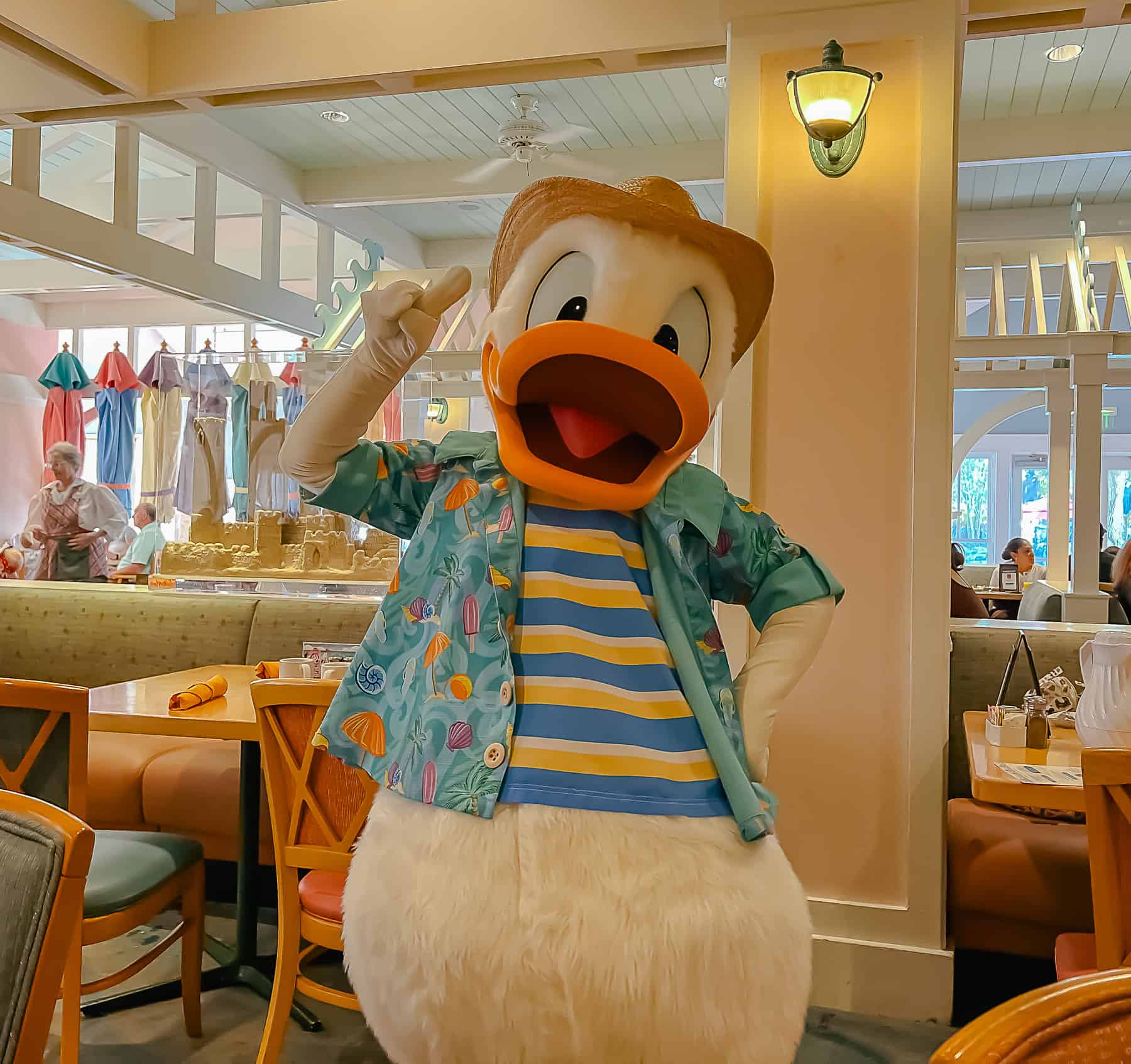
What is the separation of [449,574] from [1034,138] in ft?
18.7

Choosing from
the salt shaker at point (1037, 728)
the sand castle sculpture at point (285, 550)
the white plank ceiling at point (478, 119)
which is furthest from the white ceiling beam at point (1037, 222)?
the salt shaker at point (1037, 728)

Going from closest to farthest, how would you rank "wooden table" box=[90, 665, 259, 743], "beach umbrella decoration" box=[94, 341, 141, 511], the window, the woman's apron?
1. "wooden table" box=[90, 665, 259, 743]
2. the woman's apron
3. "beach umbrella decoration" box=[94, 341, 141, 511]
4. the window

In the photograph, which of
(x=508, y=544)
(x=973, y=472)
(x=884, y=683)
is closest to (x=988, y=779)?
(x=884, y=683)

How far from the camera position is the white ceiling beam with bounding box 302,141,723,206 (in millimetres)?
6402

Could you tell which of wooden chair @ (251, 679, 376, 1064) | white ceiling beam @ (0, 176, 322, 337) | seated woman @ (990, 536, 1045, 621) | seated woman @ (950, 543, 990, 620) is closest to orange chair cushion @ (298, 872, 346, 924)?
wooden chair @ (251, 679, 376, 1064)

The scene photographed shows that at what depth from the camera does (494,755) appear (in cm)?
129

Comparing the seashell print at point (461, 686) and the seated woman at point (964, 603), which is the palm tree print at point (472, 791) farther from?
the seated woman at point (964, 603)

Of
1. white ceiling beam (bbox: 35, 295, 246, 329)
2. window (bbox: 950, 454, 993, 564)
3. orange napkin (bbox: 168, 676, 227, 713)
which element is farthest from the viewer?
window (bbox: 950, 454, 993, 564)

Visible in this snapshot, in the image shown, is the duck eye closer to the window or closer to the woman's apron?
the woman's apron

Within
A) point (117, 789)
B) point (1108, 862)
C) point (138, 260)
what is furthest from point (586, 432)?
point (138, 260)

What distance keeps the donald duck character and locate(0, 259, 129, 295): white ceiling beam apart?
25.3 ft

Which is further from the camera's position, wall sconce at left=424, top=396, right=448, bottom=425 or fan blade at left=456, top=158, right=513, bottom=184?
wall sconce at left=424, top=396, right=448, bottom=425

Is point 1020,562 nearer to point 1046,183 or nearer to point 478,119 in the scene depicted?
point 1046,183

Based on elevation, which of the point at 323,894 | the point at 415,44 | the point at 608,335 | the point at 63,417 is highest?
the point at 415,44
